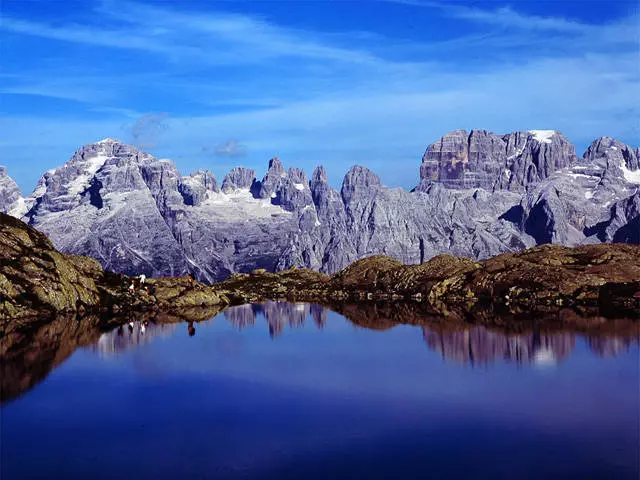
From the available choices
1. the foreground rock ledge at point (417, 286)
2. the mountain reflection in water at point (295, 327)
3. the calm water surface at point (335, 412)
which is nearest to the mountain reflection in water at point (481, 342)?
the mountain reflection in water at point (295, 327)

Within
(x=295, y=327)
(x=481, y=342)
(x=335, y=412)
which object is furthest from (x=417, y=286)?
(x=335, y=412)

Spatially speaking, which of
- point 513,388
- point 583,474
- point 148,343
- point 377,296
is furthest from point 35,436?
point 377,296

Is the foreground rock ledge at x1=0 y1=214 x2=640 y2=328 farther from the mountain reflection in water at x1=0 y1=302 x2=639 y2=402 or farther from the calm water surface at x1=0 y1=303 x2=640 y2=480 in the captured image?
the calm water surface at x1=0 y1=303 x2=640 y2=480

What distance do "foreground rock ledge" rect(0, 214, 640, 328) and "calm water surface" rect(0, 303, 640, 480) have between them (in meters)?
22.4

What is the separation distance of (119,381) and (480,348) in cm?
3784

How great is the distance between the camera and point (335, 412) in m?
54.8

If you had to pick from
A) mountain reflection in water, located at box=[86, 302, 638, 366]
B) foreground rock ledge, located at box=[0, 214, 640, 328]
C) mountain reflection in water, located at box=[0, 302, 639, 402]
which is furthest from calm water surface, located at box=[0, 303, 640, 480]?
foreground rock ledge, located at box=[0, 214, 640, 328]

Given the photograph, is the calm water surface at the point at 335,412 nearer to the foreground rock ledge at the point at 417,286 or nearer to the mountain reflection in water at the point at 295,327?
the mountain reflection in water at the point at 295,327

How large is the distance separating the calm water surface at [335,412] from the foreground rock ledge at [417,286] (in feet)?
73.5

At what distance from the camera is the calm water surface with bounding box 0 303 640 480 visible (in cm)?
4166

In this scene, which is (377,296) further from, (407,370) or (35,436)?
(35,436)

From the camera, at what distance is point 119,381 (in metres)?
68.4

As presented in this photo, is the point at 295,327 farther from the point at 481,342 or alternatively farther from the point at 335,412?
the point at 335,412

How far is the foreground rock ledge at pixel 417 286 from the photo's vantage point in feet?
362
